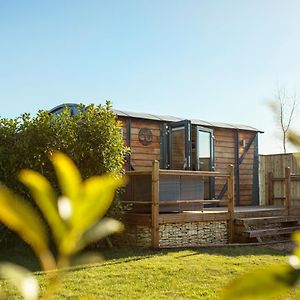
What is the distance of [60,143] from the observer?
298 inches

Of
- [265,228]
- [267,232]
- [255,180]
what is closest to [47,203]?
[267,232]

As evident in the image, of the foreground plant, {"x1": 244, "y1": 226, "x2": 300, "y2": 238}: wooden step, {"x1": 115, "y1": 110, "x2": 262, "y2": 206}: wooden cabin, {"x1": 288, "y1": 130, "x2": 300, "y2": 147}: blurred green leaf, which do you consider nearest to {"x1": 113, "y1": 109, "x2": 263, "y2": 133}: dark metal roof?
{"x1": 115, "y1": 110, "x2": 262, "y2": 206}: wooden cabin

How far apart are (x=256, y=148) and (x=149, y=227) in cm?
657

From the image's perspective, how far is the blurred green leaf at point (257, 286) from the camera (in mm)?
286

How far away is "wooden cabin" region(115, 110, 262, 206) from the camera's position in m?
10.9

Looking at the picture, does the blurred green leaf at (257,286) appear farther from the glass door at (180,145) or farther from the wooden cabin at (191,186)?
the glass door at (180,145)

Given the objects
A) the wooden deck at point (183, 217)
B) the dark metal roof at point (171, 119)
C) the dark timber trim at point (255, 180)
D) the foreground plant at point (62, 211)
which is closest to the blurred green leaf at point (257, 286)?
the foreground plant at point (62, 211)

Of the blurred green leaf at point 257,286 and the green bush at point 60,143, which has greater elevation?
the green bush at point 60,143

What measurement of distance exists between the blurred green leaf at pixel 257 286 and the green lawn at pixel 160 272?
147 inches

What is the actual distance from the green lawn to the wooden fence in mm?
4987

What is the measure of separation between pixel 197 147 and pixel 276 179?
2.64 m

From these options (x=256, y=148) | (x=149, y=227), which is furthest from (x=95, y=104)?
(x=256, y=148)

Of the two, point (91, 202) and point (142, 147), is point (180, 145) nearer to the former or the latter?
point (142, 147)

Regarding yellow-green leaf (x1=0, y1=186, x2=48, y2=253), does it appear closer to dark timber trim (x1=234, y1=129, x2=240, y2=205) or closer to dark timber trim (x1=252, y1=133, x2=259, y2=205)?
dark timber trim (x1=234, y1=129, x2=240, y2=205)
